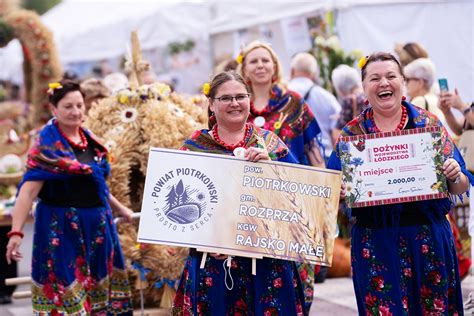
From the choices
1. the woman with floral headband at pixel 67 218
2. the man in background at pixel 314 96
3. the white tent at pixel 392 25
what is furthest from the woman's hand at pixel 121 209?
the white tent at pixel 392 25

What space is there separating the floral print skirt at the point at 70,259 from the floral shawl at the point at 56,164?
0.73 ft

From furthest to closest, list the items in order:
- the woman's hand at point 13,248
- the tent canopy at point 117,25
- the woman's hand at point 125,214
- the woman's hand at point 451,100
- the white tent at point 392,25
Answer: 1. the tent canopy at point 117,25
2. the white tent at point 392,25
3. the woman's hand at point 125,214
4. the woman's hand at point 451,100
5. the woman's hand at point 13,248

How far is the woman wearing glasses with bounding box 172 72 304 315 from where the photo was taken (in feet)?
15.4

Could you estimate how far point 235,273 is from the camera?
4719mm

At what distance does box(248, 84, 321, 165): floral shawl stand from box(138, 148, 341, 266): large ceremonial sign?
182cm

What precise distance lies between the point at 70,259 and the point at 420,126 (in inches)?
115

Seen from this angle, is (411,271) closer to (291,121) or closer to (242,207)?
(242,207)

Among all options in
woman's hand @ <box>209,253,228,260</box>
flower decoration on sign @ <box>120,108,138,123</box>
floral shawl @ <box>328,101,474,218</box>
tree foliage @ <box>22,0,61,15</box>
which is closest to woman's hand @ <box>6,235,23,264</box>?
flower decoration on sign @ <box>120,108,138,123</box>

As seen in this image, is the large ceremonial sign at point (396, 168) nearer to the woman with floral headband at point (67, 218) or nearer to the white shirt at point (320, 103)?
the woman with floral headband at point (67, 218)

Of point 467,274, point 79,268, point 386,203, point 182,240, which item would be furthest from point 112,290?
point 467,274

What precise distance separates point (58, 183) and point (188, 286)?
6.72 ft

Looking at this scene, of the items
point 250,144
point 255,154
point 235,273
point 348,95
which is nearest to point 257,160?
point 255,154

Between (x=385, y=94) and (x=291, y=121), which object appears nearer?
(x=385, y=94)

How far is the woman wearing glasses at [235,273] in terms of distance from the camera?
15.4 ft
